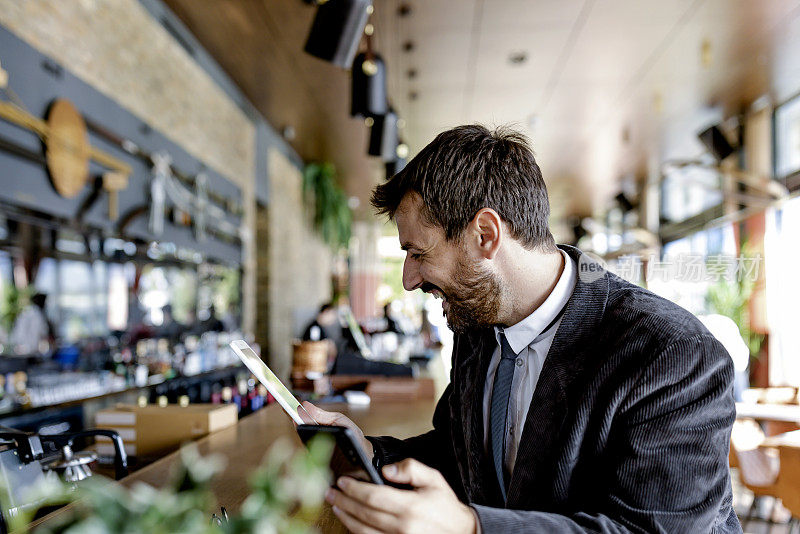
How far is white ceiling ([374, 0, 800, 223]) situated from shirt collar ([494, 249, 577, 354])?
2.52 meters

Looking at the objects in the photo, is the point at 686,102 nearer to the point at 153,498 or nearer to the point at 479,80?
the point at 479,80

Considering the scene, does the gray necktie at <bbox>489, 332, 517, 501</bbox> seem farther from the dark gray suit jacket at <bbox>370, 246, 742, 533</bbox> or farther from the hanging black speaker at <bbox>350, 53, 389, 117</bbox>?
the hanging black speaker at <bbox>350, 53, 389, 117</bbox>

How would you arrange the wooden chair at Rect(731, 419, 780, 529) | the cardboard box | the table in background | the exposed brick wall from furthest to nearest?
the exposed brick wall → the table in background → the wooden chair at Rect(731, 419, 780, 529) → the cardboard box

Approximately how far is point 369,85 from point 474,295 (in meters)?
2.88

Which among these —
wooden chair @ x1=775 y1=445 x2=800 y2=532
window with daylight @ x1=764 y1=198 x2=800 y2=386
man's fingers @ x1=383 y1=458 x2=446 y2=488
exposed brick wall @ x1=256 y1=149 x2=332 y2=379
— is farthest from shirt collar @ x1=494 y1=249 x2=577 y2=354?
window with daylight @ x1=764 y1=198 x2=800 y2=386

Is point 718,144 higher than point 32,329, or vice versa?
point 718,144

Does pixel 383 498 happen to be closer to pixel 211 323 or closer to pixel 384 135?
pixel 384 135

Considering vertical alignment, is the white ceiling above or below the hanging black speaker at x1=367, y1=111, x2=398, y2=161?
above

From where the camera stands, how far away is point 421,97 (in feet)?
22.2

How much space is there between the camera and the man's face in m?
1.33

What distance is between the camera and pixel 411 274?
4.63 feet

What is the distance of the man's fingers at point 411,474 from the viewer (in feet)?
2.81

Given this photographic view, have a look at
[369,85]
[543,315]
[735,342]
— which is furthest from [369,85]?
[735,342]

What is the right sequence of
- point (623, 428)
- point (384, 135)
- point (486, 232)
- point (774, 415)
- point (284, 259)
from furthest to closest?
point (284, 259)
point (384, 135)
point (774, 415)
point (486, 232)
point (623, 428)
